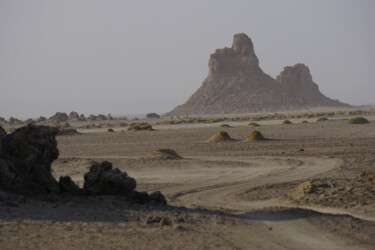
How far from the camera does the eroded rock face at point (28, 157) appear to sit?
11.4 meters

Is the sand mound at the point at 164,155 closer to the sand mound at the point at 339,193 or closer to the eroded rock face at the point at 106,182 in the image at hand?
the sand mound at the point at 339,193

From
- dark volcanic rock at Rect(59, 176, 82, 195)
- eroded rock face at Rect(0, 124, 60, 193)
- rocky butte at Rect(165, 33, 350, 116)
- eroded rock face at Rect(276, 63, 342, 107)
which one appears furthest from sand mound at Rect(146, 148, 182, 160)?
eroded rock face at Rect(276, 63, 342, 107)

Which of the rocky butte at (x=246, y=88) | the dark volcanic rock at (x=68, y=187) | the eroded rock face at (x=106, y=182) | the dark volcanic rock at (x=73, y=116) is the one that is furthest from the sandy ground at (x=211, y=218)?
the rocky butte at (x=246, y=88)

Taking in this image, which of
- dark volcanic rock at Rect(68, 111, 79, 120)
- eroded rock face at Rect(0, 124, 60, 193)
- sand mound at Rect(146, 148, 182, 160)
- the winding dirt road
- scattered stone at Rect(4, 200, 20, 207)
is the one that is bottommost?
the winding dirt road

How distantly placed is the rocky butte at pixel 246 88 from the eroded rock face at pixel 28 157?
133m

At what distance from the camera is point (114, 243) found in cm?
850

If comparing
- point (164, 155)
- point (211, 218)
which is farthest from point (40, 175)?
point (164, 155)

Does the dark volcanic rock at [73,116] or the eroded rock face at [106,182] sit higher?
the dark volcanic rock at [73,116]

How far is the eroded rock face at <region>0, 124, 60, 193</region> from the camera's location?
11352 mm

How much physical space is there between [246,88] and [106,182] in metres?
145

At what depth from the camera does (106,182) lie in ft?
38.8

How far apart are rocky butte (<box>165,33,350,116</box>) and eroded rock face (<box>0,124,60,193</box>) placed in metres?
133

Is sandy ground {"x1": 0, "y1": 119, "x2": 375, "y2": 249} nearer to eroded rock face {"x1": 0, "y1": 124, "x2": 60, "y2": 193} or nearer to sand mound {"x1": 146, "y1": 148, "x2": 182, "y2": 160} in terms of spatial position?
eroded rock face {"x1": 0, "y1": 124, "x2": 60, "y2": 193}

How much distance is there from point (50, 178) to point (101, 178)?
3.67 feet
